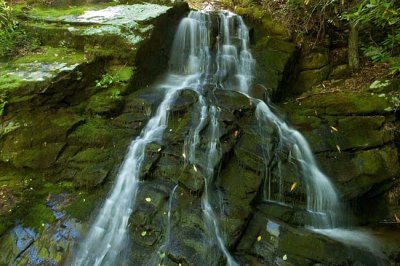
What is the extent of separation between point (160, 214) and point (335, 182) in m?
2.92

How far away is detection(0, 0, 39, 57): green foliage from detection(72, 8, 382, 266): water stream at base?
3.23 meters

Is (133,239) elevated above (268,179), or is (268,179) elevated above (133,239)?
(268,179)

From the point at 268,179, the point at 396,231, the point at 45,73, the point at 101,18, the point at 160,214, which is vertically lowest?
the point at 396,231

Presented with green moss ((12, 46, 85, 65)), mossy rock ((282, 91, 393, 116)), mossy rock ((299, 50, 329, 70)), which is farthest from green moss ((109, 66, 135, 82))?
mossy rock ((299, 50, 329, 70))

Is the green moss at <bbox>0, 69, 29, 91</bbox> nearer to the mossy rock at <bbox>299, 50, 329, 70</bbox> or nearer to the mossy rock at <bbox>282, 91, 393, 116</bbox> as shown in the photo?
the mossy rock at <bbox>282, 91, 393, 116</bbox>

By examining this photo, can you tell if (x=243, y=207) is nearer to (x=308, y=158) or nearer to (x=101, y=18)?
(x=308, y=158)

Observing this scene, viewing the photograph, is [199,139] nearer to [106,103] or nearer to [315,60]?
[106,103]

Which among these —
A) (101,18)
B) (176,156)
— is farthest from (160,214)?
(101,18)

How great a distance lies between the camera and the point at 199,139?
18.6 feet

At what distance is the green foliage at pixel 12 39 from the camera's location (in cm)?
748

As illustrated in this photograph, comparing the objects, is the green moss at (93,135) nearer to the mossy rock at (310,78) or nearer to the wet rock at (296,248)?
the wet rock at (296,248)

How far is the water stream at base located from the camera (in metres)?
4.75

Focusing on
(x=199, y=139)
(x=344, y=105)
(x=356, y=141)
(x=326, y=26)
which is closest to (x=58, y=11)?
(x=199, y=139)

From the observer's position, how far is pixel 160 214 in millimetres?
4852
